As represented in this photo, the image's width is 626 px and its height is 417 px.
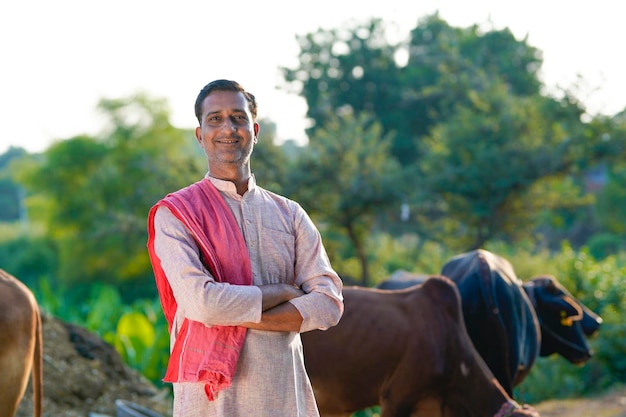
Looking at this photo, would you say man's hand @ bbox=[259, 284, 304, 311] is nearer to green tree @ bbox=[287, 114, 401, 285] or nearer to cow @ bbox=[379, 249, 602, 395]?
cow @ bbox=[379, 249, 602, 395]

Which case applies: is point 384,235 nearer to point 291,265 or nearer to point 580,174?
point 580,174

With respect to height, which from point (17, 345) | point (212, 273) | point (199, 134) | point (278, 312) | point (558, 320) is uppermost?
point (199, 134)

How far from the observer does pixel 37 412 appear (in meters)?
4.52

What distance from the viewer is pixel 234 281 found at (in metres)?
2.69

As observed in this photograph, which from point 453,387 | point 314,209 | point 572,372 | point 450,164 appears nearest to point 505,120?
point 450,164

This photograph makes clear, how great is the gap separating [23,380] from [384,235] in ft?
62.3

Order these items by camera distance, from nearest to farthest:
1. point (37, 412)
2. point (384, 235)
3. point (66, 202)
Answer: point (37, 412) < point (384, 235) < point (66, 202)

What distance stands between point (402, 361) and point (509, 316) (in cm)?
161

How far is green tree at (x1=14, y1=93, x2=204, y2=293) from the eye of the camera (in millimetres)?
25984

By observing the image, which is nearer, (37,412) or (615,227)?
(37,412)

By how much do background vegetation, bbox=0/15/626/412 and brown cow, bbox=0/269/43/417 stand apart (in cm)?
570

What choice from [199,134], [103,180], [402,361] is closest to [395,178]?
[402,361]

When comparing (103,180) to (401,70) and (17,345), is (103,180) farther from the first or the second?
(17,345)

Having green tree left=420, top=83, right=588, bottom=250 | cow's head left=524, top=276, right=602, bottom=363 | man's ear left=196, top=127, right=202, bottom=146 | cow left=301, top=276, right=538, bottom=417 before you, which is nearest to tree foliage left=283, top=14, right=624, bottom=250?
green tree left=420, top=83, right=588, bottom=250
